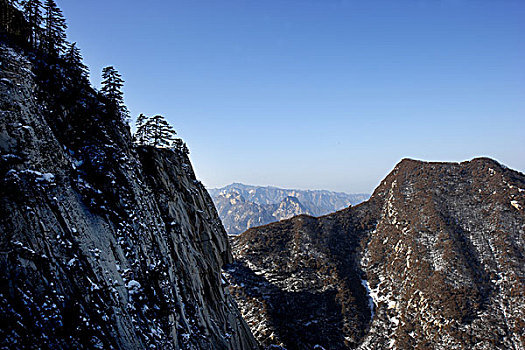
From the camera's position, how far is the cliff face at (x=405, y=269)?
171ft

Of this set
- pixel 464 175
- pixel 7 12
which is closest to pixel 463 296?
pixel 464 175

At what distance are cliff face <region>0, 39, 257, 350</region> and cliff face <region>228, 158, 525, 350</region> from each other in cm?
3437

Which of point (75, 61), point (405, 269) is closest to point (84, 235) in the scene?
point (75, 61)

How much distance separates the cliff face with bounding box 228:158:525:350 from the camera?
52219 millimetres

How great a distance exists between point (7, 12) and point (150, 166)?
20.4m

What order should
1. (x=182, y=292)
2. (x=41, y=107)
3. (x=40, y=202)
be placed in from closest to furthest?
(x=40, y=202), (x=41, y=107), (x=182, y=292)

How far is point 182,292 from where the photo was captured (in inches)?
970

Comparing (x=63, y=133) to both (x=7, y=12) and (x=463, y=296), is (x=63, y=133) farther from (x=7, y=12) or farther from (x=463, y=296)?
(x=463, y=296)

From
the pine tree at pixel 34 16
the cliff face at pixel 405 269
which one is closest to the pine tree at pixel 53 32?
the pine tree at pixel 34 16

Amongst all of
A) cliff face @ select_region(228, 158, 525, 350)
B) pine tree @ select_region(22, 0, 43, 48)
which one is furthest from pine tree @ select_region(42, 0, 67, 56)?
cliff face @ select_region(228, 158, 525, 350)

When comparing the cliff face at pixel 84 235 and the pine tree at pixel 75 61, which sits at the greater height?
the pine tree at pixel 75 61

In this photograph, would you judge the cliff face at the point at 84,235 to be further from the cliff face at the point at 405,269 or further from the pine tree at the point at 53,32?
the cliff face at the point at 405,269

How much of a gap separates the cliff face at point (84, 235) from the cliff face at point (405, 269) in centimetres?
3437

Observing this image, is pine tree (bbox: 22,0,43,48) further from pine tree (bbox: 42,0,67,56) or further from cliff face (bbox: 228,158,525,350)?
cliff face (bbox: 228,158,525,350)
